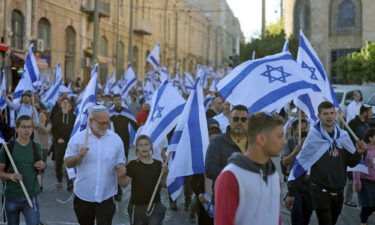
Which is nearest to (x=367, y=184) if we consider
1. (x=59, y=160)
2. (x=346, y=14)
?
(x=59, y=160)

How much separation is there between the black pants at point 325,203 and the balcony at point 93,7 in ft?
115

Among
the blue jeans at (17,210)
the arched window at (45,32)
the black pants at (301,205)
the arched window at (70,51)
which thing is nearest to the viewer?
the blue jeans at (17,210)

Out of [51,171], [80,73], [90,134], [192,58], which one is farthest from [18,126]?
[192,58]

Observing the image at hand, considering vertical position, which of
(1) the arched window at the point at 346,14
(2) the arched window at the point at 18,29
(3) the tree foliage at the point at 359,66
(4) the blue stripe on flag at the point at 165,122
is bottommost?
(4) the blue stripe on flag at the point at 165,122

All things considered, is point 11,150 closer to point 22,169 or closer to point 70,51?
point 22,169

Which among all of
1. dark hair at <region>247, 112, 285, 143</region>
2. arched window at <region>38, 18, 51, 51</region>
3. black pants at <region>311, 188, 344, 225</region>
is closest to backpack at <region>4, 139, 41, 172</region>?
black pants at <region>311, 188, 344, 225</region>

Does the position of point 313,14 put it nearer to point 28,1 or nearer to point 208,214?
point 28,1

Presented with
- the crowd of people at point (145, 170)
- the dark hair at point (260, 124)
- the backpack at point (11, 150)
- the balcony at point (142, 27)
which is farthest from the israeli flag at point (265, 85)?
the balcony at point (142, 27)

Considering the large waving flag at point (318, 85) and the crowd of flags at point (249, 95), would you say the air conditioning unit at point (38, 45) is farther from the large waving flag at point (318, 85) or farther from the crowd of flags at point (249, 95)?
the large waving flag at point (318, 85)

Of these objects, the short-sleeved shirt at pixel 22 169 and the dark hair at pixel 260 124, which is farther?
the short-sleeved shirt at pixel 22 169

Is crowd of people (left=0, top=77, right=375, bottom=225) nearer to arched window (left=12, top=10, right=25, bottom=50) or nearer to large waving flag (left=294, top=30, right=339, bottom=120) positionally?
large waving flag (left=294, top=30, right=339, bottom=120)

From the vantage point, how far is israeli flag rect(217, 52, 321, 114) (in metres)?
6.56

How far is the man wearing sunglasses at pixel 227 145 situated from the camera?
560 cm

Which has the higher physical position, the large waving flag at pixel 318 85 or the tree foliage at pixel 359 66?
the tree foliage at pixel 359 66
